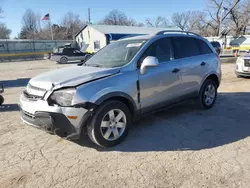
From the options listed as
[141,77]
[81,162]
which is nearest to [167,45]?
[141,77]

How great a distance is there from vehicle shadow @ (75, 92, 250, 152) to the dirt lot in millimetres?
16

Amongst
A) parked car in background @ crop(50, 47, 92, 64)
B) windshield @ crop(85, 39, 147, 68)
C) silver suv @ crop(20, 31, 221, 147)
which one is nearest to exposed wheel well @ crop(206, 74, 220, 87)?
silver suv @ crop(20, 31, 221, 147)

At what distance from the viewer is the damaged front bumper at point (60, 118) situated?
3.00m

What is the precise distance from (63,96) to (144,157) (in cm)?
151

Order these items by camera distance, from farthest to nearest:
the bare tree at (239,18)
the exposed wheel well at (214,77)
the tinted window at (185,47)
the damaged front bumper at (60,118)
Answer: the bare tree at (239,18) → the exposed wheel well at (214,77) → the tinted window at (185,47) → the damaged front bumper at (60,118)

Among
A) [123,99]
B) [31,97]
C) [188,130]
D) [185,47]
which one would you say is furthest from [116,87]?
[185,47]

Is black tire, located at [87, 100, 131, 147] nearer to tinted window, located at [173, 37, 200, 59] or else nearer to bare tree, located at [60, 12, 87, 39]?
tinted window, located at [173, 37, 200, 59]

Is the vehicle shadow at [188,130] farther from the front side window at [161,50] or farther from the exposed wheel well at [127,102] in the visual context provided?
the front side window at [161,50]

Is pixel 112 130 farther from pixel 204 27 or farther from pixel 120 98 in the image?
pixel 204 27

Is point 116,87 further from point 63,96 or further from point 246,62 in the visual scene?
point 246,62

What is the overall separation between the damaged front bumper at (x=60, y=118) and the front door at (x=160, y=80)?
3.88 ft

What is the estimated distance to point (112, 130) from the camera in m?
3.46

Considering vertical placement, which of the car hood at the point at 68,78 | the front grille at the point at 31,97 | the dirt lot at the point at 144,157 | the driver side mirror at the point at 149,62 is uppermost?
the driver side mirror at the point at 149,62

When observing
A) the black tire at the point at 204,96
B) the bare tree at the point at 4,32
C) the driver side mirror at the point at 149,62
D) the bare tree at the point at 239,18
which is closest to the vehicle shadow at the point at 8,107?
the driver side mirror at the point at 149,62
